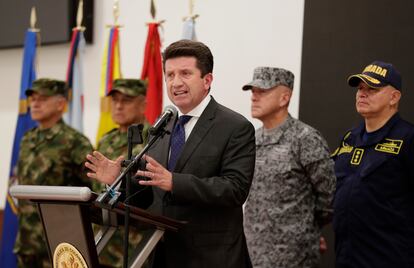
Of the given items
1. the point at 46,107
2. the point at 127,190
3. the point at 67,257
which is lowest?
the point at 67,257

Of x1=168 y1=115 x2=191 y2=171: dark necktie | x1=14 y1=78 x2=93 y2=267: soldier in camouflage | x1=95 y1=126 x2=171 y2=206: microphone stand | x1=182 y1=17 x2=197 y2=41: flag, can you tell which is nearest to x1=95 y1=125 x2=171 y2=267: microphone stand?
x1=95 y1=126 x2=171 y2=206: microphone stand

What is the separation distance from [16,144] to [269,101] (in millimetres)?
2380

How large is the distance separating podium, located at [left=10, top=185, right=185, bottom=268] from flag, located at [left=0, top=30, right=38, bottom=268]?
113 inches

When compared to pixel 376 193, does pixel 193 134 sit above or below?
above

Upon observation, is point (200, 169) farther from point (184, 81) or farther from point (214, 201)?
point (184, 81)

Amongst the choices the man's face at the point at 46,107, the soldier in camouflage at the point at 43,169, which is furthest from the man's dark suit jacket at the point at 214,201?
the man's face at the point at 46,107

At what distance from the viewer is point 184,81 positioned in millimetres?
2260

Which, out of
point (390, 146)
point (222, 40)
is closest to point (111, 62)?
point (222, 40)

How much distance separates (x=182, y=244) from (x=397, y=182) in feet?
3.97

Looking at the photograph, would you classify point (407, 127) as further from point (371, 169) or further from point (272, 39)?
point (272, 39)

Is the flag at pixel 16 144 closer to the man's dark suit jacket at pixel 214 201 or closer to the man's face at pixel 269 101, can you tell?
the man's face at pixel 269 101

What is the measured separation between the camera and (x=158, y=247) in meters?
2.22

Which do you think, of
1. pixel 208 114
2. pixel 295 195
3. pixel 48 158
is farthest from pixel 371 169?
pixel 48 158

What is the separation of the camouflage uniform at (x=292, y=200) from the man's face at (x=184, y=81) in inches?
52.1
